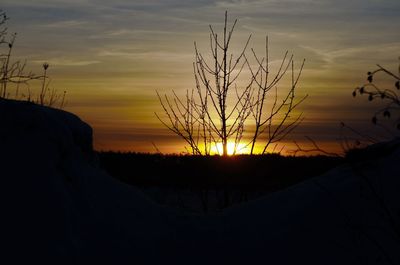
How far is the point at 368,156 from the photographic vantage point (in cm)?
582

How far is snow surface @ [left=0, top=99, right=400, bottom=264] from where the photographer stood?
15.2ft

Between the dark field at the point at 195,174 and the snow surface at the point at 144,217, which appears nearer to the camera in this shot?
the snow surface at the point at 144,217

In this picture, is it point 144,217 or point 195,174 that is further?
point 195,174

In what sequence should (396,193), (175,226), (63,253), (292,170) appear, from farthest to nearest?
(292,170) < (175,226) < (396,193) < (63,253)

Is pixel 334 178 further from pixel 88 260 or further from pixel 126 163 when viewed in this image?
pixel 126 163

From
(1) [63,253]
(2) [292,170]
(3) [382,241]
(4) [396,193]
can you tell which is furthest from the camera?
(2) [292,170]

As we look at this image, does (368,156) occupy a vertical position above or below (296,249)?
above

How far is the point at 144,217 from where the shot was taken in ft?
18.3

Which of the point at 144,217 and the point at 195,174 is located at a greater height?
the point at 144,217

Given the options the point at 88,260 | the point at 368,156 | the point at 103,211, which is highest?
the point at 368,156

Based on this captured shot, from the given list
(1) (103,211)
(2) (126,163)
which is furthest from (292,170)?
(1) (103,211)

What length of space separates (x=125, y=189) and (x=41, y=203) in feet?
4.24

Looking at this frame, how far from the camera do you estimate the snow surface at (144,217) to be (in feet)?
15.2

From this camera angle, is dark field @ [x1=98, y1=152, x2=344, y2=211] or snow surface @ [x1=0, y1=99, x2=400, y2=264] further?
dark field @ [x1=98, y1=152, x2=344, y2=211]
